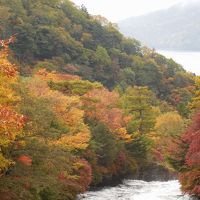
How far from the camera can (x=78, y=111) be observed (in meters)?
46.4

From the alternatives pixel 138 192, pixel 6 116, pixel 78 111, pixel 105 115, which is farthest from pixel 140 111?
pixel 6 116

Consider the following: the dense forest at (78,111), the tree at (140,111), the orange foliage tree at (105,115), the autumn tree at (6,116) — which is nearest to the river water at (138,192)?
the dense forest at (78,111)

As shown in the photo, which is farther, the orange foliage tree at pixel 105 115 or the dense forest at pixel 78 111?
the orange foliage tree at pixel 105 115

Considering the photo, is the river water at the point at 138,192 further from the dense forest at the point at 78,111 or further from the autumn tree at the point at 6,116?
the autumn tree at the point at 6,116

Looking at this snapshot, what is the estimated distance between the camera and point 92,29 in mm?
156250

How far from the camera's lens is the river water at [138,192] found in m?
47.7

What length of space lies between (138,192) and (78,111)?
12078 mm

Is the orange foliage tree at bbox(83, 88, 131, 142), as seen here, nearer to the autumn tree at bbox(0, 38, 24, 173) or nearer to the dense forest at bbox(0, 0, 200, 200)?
the dense forest at bbox(0, 0, 200, 200)

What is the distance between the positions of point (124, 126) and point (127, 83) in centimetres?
7348

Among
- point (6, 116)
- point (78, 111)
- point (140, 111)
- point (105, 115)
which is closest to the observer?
point (6, 116)

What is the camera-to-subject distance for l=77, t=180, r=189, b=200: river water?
47656 millimetres

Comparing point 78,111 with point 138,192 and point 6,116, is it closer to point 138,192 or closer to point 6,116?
point 138,192

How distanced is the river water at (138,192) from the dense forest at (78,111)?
191cm

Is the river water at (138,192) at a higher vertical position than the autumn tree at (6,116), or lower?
lower
